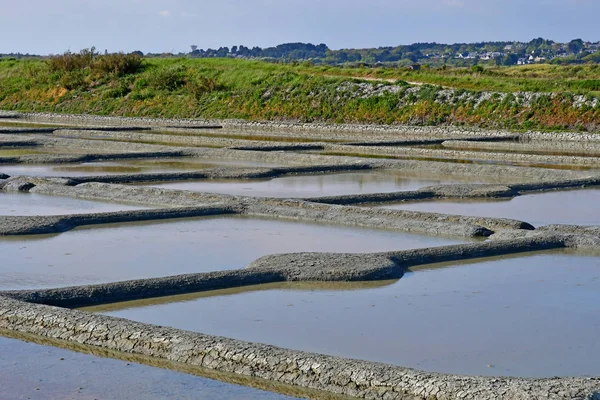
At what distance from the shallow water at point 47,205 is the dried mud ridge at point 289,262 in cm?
25

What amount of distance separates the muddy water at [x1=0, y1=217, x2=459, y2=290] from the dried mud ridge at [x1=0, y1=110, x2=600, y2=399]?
0.33 m

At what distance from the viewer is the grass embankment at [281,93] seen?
76.2 feet

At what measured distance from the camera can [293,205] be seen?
9977mm

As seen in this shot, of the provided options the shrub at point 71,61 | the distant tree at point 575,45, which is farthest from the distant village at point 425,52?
the shrub at point 71,61

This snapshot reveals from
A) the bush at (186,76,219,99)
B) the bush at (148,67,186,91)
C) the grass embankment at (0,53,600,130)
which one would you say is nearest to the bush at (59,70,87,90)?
the grass embankment at (0,53,600,130)

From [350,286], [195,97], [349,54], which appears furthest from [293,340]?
[349,54]

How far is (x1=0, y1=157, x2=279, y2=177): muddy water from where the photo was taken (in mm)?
13828

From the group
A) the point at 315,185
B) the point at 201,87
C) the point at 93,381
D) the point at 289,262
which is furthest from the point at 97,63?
the point at 93,381

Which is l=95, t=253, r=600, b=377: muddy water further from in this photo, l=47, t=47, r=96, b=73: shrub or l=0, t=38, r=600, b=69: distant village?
l=0, t=38, r=600, b=69: distant village

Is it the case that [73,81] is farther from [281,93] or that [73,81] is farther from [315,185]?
[315,185]

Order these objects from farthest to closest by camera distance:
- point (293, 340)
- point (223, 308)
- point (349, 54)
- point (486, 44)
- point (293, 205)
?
1. point (486, 44)
2. point (349, 54)
3. point (293, 205)
4. point (223, 308)
5. point (293, 340)

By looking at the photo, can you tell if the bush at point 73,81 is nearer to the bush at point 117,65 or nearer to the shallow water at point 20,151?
the bush at point 117,65

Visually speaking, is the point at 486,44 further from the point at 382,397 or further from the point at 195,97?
the point at 382,397

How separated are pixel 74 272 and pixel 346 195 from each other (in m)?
4.34
